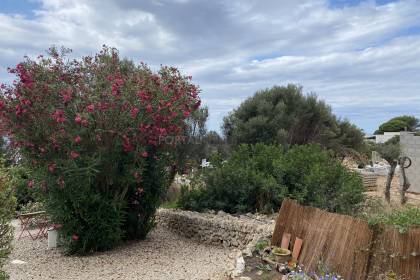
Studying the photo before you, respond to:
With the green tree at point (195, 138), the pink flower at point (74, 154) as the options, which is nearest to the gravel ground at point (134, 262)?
the pink flower at point (74, 154)

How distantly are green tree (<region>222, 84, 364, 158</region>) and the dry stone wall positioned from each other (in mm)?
9554

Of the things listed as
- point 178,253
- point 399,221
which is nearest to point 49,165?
point 178,253

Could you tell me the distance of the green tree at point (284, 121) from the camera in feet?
61.5

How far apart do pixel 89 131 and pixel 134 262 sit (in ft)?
6.65

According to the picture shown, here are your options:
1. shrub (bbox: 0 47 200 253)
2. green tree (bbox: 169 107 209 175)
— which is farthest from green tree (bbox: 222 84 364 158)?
shrub (bbox: 0 47 200 253)

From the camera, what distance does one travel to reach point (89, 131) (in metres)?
6.58

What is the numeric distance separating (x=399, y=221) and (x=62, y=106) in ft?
15.6

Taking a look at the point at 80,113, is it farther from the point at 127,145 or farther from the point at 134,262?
the point at 134,262

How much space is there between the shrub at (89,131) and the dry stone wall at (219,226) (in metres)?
1.35

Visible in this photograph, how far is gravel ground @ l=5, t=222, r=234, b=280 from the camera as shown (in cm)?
611

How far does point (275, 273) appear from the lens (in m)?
5.22

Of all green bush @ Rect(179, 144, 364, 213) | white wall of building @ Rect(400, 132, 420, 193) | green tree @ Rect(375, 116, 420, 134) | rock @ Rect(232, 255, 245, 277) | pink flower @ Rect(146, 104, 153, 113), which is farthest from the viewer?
green tree @ Rect(375, 116, 420, 134)

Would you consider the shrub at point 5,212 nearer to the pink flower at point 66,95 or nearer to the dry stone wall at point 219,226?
the pink flower at point 66,95

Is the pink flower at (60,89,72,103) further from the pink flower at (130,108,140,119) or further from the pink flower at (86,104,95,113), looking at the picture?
the pink flower at (130,108,140,119)
